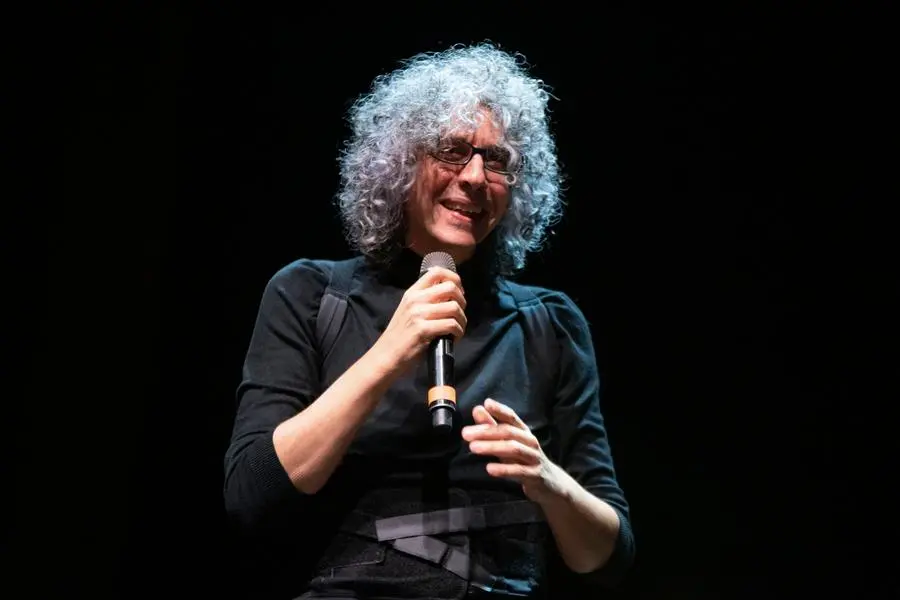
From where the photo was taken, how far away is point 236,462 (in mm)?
1287

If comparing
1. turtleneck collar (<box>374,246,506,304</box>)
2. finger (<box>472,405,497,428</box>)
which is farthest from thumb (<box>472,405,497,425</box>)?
turtleneck collar (<box>374,246,506,304</box>)

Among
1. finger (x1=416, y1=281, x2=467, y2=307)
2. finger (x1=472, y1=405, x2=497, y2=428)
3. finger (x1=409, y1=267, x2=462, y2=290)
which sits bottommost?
finger (x1=472, y1=405, x2=497, y2=428)

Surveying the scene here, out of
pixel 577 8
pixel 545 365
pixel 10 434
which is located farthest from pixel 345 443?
pixel 577 8

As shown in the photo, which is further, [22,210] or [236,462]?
[22,210]

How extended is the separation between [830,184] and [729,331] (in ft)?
1.52

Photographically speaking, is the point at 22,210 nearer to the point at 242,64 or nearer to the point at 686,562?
the point at 242,64

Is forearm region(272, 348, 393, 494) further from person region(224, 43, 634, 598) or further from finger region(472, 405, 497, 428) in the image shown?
finger region(472, 405, 497, 428)

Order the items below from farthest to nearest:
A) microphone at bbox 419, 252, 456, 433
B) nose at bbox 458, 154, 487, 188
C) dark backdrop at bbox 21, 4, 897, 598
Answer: dark backdrop at bbox 21, 4, 897, 598 < nose at bbox 458, 154, 487, 188 < microphone at bbox 419, 252, 456, 433

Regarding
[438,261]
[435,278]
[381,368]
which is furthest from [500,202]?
[381,368]

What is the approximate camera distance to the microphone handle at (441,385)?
1.12 meters

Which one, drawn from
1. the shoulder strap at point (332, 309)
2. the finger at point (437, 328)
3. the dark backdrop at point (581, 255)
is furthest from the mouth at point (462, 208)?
the dark backdrop at point (581, 255)

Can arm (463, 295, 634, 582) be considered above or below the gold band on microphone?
below

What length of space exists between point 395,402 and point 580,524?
0.33 meters

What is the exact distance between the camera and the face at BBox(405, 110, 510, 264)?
4.88 feet
